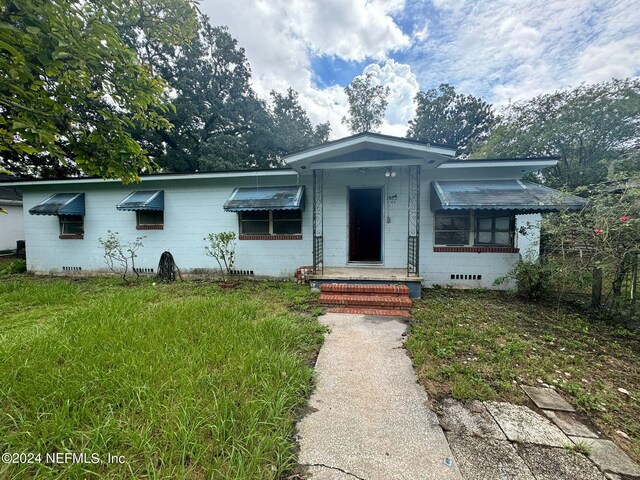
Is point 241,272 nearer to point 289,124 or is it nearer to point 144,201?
point 144,201

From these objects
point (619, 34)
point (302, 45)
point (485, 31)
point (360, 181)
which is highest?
point (302, 45)

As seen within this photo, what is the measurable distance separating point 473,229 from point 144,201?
9284 mm

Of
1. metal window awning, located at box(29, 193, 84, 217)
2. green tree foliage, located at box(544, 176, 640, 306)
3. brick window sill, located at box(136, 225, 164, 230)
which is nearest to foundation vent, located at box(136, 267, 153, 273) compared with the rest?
brick window sill, located at box(136, 225, 164, 230)

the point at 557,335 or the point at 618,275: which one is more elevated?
the point at 618,275

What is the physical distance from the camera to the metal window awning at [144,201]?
696 cm

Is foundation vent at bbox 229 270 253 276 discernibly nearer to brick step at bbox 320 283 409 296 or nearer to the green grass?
brick step at bbox 320 283 409 296

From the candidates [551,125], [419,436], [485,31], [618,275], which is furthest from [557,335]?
[551,125]

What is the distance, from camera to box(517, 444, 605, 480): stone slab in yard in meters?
1.53

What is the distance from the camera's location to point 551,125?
12.4 metres

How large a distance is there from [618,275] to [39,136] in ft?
24.8

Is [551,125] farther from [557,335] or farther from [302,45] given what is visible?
[557,335]

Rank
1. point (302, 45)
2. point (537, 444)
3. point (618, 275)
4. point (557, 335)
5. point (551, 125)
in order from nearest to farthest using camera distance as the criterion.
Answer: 1. point (537, 444)
2. point (557, 335)
3. point (618, 275)
4. point (302, 45)
5. point (551, 125)

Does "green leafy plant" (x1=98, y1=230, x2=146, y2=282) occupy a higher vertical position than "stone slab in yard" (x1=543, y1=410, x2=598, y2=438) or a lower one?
higher

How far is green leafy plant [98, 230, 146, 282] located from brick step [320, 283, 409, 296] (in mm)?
6458
